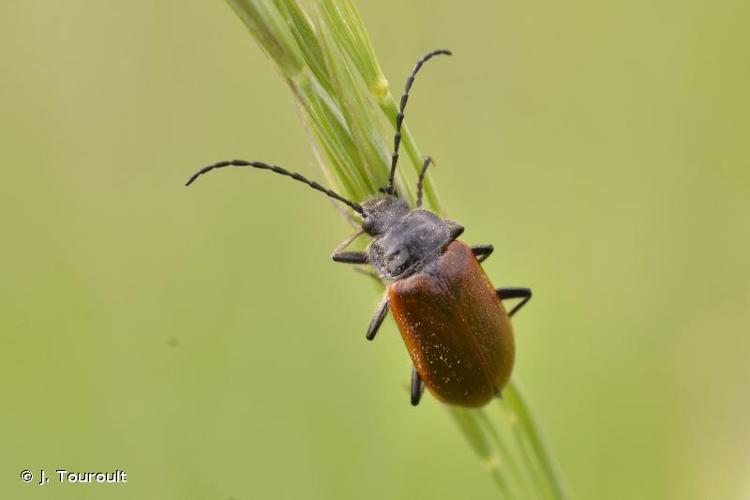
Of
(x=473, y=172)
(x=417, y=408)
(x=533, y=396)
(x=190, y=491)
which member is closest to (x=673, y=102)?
(x=473, y=172)

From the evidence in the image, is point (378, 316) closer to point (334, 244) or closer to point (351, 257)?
point (351, 257)

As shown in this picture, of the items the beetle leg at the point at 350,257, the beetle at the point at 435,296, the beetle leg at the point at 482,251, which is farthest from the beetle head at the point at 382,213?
the beetle leg at the point at 482,251

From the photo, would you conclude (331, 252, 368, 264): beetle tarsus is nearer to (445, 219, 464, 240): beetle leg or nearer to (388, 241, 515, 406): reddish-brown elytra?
(388, 241, 515, 406): reddish-brown elytra

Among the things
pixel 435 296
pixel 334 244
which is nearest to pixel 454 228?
pixel 435 296

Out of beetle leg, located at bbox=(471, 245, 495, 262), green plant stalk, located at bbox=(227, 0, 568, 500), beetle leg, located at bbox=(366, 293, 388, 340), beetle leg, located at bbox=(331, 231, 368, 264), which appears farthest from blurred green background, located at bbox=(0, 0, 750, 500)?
green plant stalk, located at bbox=(227, 0, 568, 500)

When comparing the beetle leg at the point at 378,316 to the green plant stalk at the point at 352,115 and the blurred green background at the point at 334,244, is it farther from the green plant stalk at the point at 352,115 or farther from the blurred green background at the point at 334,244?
the green plant stalk at the point at 352,115

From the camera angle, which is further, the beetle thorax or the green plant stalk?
the beetle thorax
